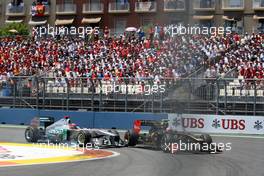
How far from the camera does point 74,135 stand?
613 inches

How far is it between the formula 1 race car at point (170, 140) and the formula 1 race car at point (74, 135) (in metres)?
0.51

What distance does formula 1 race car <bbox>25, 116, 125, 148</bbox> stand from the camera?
1530 cm

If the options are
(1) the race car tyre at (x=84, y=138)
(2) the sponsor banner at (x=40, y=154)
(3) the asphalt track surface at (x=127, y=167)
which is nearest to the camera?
(3) the asphalt track surface at (x=127, y=167)

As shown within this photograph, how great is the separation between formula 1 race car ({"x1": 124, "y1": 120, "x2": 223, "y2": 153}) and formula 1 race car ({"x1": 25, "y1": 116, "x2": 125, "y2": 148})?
0.51m

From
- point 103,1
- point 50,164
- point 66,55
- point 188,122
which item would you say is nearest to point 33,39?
point 66,55

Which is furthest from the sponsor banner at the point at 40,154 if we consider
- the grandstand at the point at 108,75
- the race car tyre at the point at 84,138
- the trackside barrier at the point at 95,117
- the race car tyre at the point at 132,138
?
the trackside barrier at the point at 95,117

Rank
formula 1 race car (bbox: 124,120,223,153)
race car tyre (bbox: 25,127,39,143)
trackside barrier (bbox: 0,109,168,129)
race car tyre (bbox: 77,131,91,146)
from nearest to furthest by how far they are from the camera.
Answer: formula 1 race car (bbox: 124,120,223,153) < race car tyre (bbox: 77,131,91,146) < race car tyre (bbox: 25,127,39,143) < trackside barrier (bbox: 0,109,168,129)

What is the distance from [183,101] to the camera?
2.47 m

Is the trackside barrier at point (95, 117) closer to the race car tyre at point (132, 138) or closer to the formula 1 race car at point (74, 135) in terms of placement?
the race car tyre at point (132, 138)

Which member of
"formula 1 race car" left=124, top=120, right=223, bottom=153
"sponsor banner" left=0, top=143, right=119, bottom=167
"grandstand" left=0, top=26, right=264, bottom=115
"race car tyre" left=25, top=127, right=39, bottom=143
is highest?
"grandstand" left=0, top=26, right=264, bottom=115

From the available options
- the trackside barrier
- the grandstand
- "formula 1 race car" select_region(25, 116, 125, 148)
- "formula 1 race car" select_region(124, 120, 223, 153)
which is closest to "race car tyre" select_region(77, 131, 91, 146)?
"formula 1 race car" select_region(25, 116, 125, 148)

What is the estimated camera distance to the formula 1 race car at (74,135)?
50.2 feet

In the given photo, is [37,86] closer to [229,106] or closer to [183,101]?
[229,106]

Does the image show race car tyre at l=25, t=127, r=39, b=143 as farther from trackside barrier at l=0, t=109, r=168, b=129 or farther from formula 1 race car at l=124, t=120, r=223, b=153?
trackside barrier at l=0, t=109, r=168, b=129
